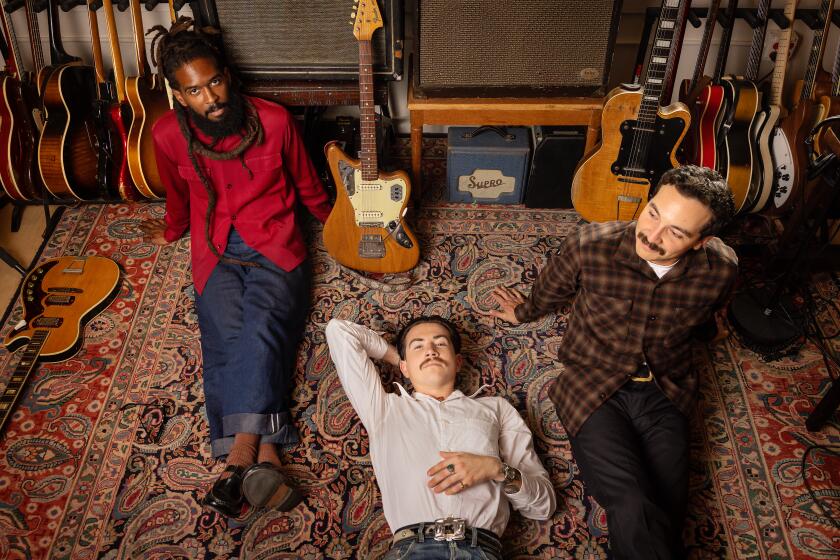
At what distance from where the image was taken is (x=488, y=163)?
2.53 m

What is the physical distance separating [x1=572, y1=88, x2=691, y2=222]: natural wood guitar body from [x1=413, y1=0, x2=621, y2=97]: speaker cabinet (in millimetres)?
116

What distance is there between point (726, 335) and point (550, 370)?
2.00 ft

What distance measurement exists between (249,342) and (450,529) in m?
0.88

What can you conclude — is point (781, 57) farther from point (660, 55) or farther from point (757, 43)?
point (660, 55)

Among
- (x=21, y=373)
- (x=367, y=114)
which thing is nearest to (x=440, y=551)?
(x=367, y=114)

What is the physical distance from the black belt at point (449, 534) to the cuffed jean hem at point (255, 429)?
529mm

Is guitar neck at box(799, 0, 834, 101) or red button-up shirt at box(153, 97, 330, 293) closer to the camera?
red button-up shirt at box(153, 97, 330, 293)

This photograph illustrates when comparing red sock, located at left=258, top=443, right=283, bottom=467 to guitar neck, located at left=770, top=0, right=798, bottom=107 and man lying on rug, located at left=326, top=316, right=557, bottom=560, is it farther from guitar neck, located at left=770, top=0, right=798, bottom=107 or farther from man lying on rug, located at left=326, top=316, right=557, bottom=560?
guitar neck, located at left=770, top=0, right=798, bottom=107

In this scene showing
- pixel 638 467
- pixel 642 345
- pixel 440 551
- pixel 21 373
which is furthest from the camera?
pixel 21 373

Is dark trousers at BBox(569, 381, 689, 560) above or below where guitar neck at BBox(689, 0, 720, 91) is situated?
below

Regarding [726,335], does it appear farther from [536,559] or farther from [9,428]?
[9,428]

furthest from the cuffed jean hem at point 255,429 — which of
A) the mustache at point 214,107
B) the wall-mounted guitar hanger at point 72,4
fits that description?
the wall-mounted guitar hanger at point 72,4

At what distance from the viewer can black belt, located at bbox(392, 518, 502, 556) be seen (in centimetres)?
147

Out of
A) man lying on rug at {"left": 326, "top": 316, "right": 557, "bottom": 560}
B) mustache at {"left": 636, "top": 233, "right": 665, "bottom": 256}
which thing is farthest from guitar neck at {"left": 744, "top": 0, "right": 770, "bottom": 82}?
man lying on rug at {"left": 326, "top": 316, "right": 557, "bottom": 560}
